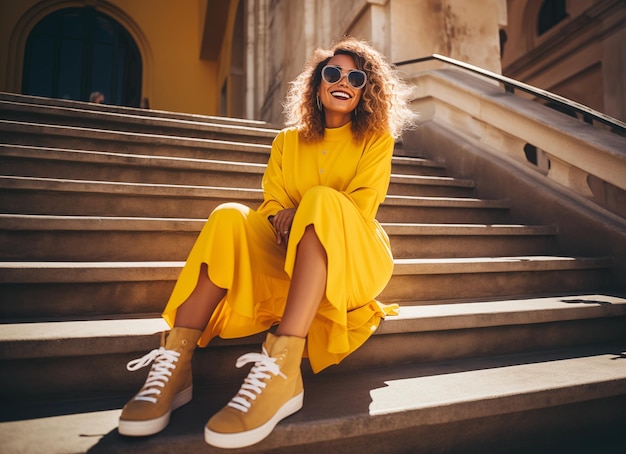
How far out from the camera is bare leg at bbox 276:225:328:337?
1.37 m

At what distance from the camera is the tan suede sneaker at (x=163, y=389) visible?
1180 mm

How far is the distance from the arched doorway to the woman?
456 inches

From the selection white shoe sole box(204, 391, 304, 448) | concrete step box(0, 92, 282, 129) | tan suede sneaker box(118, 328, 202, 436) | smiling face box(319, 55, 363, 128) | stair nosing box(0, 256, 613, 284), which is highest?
concrete step box(0, 92, 282, 129)

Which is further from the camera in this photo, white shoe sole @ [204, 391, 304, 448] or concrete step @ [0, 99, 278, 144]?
concrete step @ [0, 99, 278, 144]

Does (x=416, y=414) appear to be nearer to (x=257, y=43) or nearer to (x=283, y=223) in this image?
(x=283, y=223)

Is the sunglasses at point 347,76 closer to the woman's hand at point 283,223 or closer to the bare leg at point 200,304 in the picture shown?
the woman's hand at point 283,223

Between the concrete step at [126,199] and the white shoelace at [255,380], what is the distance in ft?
4.86

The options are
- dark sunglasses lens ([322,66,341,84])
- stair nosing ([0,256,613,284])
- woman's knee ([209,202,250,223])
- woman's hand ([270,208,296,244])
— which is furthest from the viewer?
dark sunglasses lens ([322,66,341,84])

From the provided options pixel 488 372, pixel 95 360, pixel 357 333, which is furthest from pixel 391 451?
pixel 95 360

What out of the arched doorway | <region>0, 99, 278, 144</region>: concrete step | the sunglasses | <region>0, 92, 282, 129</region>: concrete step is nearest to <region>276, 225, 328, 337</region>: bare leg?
the sunglasses

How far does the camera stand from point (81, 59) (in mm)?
11469

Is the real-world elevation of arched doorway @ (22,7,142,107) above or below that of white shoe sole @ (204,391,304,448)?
above

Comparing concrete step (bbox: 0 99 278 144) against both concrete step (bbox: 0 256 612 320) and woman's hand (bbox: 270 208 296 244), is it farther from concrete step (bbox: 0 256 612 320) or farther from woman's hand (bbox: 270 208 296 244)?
woman's hand (bbox: 270 208 296 244)

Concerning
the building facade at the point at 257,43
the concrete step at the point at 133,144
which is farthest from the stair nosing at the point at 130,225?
the building facade at the point at 257,43
